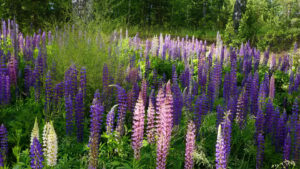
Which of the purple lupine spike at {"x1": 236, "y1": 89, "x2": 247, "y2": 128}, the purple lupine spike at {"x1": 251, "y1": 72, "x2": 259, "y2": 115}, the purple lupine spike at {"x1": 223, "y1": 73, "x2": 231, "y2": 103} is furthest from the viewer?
→ the purple lupine spike at {"x1": 223, "y1": 73, "x2": 231, "y2": 103}

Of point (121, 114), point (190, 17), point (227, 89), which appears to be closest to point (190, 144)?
point (121, 114)

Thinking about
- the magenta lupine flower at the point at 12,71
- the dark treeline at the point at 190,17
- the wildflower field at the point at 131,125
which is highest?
the dark treeline at the point at 190,17

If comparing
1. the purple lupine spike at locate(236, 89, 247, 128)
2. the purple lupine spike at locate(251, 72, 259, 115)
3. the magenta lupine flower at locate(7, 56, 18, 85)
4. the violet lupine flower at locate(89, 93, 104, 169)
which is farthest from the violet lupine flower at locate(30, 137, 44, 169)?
the purple lupine spike at locate(251, 72, 259, 115)

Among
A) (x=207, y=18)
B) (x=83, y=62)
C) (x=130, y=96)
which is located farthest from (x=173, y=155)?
(x=207, y=18)

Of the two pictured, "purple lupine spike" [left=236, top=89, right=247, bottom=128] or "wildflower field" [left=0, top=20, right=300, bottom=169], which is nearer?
"wildflower field" [left=0, top=20, right=300, bottom=169]

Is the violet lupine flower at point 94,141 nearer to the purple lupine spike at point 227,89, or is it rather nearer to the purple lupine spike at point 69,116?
the purple lupine spike at point 69,116

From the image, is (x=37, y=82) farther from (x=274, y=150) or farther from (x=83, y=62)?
(x=274, y=150)

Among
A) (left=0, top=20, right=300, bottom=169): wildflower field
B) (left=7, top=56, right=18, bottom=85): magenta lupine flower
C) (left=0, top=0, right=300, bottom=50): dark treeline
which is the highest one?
(left=0, top=0, right=300, bottom=50): dark treeline

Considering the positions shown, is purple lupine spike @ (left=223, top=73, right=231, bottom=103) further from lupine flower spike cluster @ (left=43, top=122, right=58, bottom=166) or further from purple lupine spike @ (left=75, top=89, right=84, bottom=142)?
lupine flower spike cluster @ (left=43, top=122, right=58, bottom=166)

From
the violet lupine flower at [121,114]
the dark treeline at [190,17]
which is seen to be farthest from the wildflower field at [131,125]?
the dark treeline at [190,17]

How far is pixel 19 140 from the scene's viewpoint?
10.9ft

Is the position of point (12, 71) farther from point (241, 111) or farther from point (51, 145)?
point (241, 111)

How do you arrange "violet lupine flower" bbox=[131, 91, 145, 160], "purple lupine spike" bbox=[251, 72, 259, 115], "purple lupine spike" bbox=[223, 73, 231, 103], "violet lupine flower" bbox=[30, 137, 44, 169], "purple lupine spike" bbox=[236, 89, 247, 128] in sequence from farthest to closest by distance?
1. "purple lupine spike" bbox=[223, 73, 231, 103]
2. "purple lupine spike" bbox=[251, 72, 259, 115]
3. "purple lupine spike" bbox=[236, 89, 247, 128]
4. "violet lupine flower" bbox=[131, 91, 145, 160]
5. "violet lupine flower" bbox=[30, 137, 44, 169]

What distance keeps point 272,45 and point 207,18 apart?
33.6 ft
